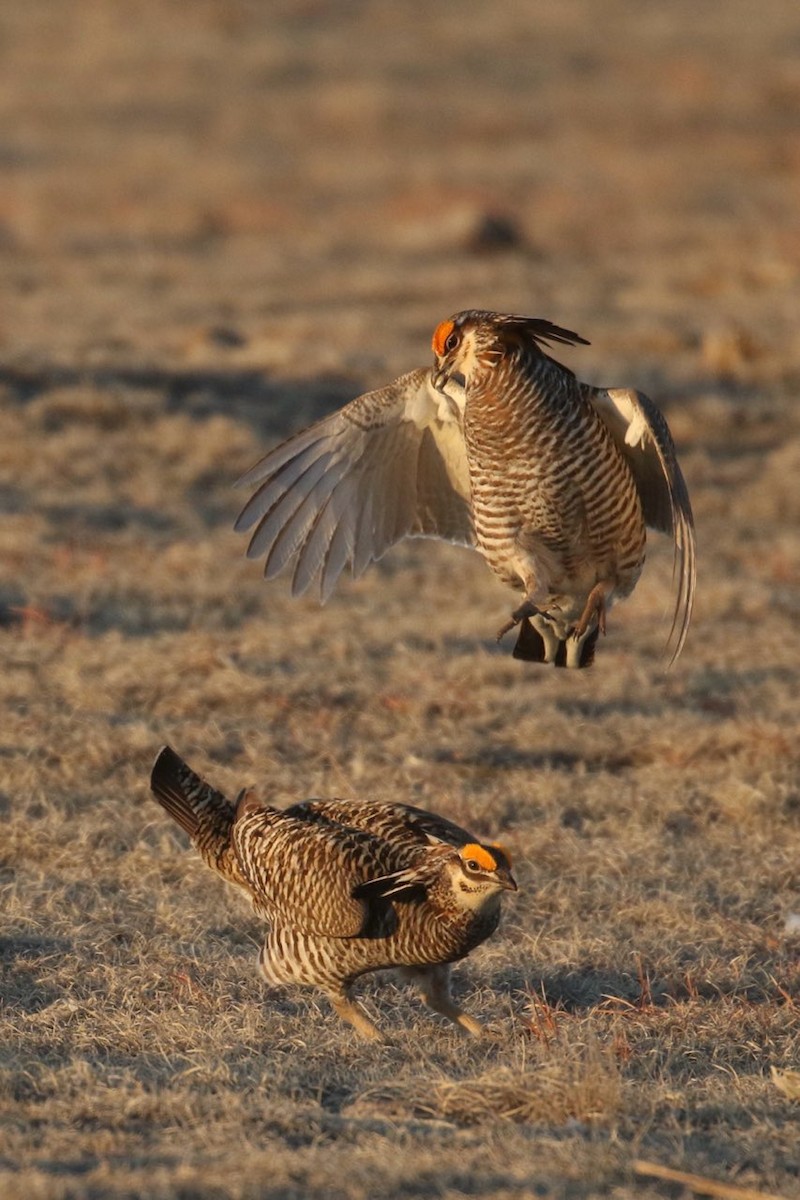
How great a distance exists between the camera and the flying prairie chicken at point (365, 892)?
15.0 feet

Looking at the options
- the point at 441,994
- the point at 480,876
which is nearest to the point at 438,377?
the point at 480,876

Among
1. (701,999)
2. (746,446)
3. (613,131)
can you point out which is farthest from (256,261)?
(701,999)

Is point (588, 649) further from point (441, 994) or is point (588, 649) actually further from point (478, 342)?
point (441, 994)

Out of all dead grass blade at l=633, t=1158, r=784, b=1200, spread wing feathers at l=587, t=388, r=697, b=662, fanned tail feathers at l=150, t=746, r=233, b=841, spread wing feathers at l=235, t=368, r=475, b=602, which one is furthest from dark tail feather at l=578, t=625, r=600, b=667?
dead grass blade at l=633, t=1158, r=784, b=1200

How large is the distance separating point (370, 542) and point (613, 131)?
21066 millimetres

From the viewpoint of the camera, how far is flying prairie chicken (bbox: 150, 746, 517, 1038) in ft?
15.0

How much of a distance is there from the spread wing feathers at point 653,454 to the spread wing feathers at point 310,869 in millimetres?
1413

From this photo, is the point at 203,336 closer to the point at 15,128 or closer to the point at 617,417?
the point at 617,417

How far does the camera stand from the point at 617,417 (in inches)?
228

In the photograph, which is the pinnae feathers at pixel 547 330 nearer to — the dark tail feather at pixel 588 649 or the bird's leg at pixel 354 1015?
the dark tail feather at pixel 588 649

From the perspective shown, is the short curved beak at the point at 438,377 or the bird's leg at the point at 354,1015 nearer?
the bird's leg at the point at 354,1015

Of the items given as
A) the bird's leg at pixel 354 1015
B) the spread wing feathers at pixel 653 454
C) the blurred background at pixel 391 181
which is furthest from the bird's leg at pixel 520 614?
the blurred background at pixel 391 181

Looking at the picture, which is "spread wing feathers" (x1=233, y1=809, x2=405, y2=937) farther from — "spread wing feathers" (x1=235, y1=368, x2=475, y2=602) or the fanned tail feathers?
"spread wing feathers" (x1=235, y1=368, x2=475, y2=602)

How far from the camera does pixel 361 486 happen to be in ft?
20.2
